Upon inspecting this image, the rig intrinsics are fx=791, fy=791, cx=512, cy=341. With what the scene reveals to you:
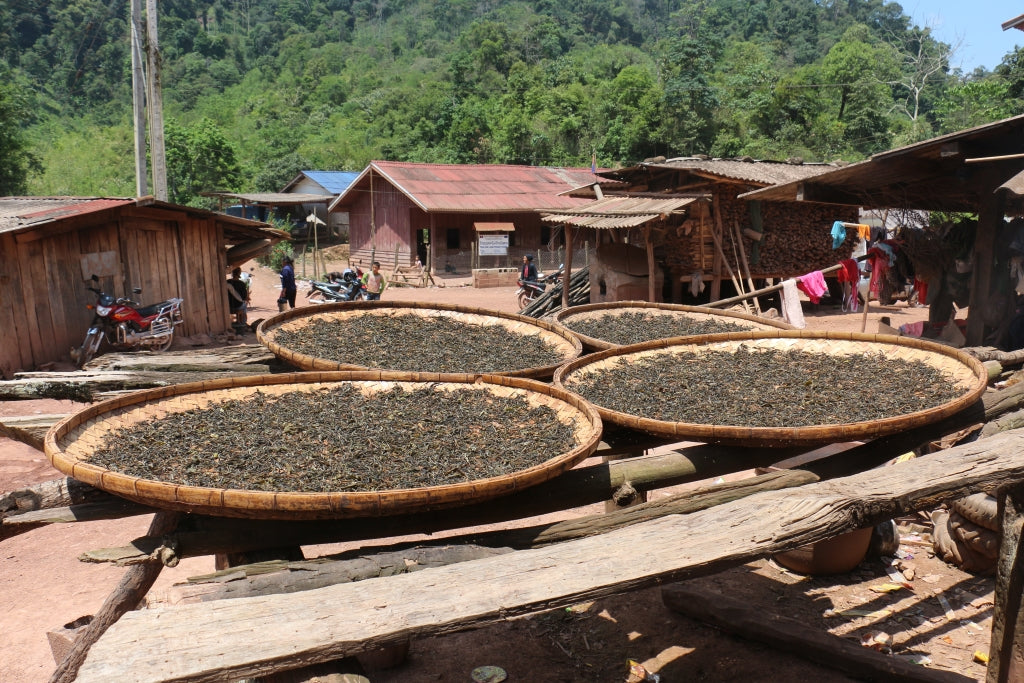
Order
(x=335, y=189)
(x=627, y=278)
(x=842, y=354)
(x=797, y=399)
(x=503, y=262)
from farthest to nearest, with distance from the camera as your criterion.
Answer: (x=335, y=189) → (x=503, y=262) → (x=627, y=278) → (x=842, y=354) → (x=797, y=399)

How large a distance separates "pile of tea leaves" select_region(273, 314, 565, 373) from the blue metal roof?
895 inches

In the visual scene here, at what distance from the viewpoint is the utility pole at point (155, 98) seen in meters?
11.7

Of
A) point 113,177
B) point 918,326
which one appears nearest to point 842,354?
point 918,326

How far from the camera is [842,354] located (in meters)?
4.23

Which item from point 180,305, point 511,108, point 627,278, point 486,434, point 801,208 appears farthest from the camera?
point 511,108

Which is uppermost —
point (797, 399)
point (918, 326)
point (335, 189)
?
point (335, 189)

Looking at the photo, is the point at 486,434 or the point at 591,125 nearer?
the point at 486,434

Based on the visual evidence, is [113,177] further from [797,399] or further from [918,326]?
[797,399]

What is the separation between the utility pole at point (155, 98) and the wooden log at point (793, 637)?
33.7ft

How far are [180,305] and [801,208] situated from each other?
1040 centimetres

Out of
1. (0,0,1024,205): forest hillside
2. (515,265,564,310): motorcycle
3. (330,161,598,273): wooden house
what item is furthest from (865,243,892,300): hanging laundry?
(0,0,1024,205): forest hillside

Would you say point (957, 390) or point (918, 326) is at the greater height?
point (957, 390)

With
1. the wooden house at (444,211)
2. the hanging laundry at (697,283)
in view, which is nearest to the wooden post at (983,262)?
the hanging laundry at (697,283)

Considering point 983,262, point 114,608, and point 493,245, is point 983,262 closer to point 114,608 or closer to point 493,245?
point 114,608
